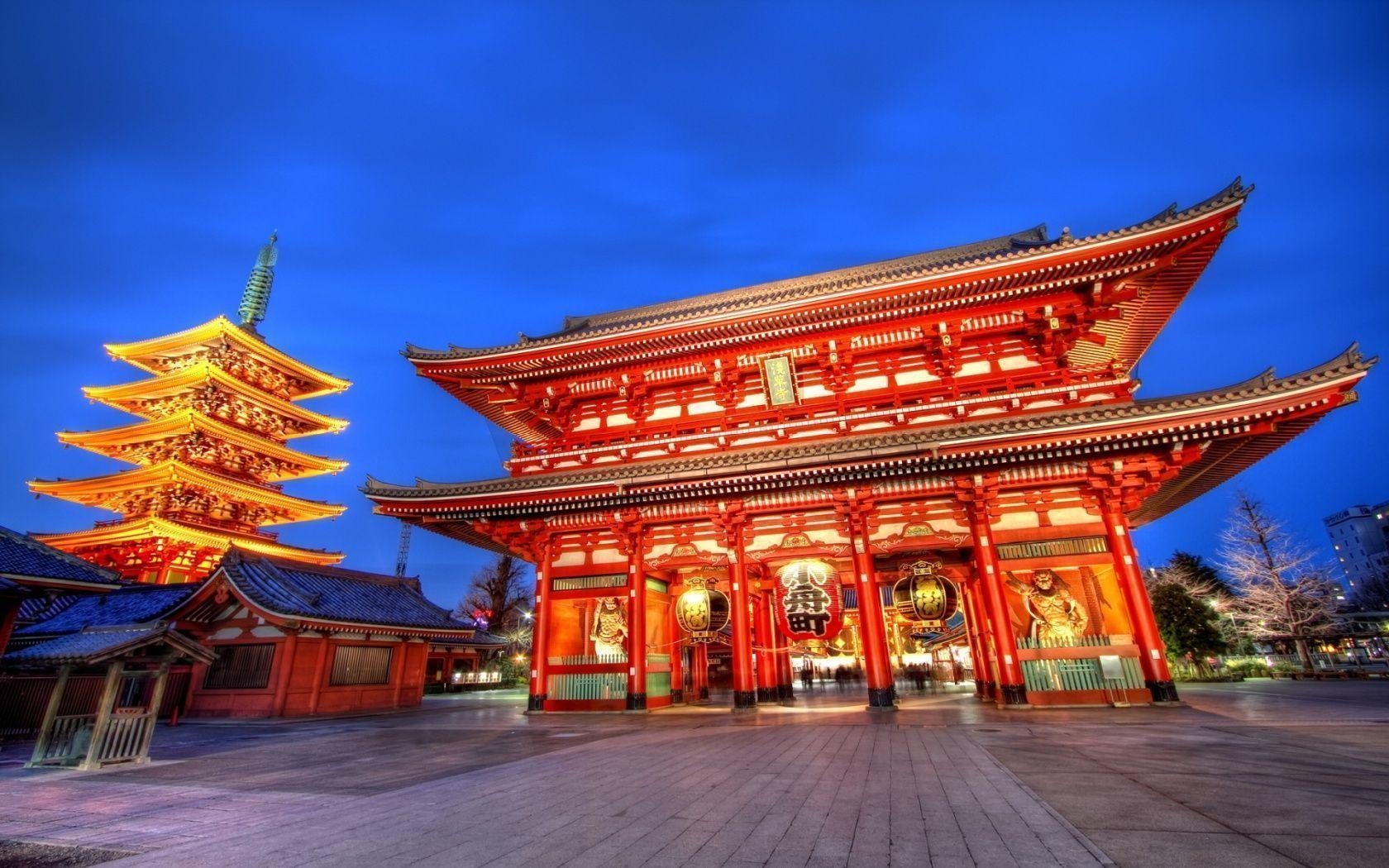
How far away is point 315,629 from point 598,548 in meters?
9.63

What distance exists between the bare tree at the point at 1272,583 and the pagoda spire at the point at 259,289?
5837 cm

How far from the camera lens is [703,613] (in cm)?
1535

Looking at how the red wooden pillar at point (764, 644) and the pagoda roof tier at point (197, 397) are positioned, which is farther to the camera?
the pagoda roof tier at point (197, 397)

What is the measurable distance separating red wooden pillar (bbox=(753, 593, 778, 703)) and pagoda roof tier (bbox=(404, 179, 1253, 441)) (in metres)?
8.28

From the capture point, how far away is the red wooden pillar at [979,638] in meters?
15.6

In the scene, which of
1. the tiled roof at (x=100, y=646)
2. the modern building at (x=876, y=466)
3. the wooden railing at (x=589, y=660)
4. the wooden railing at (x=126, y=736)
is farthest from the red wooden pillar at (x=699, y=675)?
the wooden railing at (x=126, y=736)

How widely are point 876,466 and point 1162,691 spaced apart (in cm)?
746

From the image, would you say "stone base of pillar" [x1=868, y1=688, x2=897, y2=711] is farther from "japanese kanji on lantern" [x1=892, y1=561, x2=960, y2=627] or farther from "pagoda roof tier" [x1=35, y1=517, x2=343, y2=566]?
"pagoda roof tier" [x1=35, y1=517, x2=343, y2=566]

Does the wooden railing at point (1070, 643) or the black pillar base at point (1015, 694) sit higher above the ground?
the wooden railing at point (1070, 643)

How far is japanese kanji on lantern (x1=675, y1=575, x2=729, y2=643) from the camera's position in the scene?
15.3 metres

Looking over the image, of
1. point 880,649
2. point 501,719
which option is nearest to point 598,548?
point 501,719

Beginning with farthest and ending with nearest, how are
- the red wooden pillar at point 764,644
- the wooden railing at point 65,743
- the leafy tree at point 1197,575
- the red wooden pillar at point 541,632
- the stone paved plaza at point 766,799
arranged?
the leafy tree at point 1197,575, the red wooden pillar at point 764,644, the red wooden pillar at point 541,632, the wooden railing at point 65,743, the stone paved plaza at point 766,799

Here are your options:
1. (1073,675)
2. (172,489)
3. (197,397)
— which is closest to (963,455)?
(1073,675)

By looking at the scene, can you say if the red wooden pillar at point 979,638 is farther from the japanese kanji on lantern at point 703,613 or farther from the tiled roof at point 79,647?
the tiled roof at point 79,647
